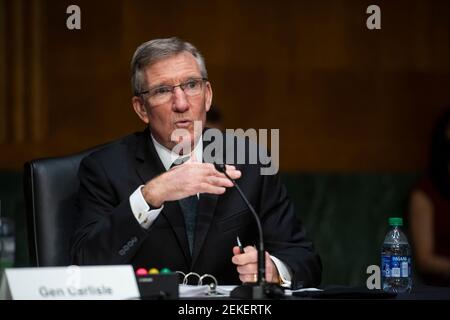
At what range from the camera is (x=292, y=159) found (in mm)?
5570

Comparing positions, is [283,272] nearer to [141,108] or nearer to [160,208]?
[160,208]

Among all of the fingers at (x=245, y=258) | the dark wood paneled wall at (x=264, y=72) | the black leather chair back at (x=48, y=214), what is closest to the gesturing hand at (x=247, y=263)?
the fingers at (x=245, y=258)

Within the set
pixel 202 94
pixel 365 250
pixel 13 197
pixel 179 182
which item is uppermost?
pixel 202 94

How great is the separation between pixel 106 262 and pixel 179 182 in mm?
363

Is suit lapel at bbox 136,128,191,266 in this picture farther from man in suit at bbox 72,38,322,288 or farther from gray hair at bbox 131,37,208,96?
gray hair at bbox 131,37,208,96

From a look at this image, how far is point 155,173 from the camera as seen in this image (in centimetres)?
348

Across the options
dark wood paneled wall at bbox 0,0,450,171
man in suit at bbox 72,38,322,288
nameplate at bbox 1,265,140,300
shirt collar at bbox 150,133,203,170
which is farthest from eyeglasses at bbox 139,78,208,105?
dark wood paneled wall at bbox 0,0,450,171

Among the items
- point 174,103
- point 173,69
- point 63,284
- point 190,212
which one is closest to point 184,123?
point 174,103

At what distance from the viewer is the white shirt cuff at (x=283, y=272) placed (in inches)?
127

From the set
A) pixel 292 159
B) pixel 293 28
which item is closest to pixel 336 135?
pixel 292 159

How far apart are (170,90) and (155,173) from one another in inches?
11.2

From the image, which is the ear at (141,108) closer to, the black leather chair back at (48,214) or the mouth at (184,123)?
the mouth at (184,123)
